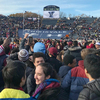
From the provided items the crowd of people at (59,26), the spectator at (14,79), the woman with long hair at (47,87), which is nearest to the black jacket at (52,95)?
the woman with long hair at (47,87)

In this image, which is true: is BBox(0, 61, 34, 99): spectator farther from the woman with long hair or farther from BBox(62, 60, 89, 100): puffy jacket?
BBox(62, 60, 89, 100): puffy jacket

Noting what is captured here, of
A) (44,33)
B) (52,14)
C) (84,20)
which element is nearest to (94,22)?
(84,20)

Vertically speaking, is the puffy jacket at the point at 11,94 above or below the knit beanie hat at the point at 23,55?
below

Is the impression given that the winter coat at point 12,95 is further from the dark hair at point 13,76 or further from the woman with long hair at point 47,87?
the woman with long hair at point 47,87

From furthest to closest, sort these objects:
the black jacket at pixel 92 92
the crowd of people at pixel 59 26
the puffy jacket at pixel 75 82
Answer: the crowd of people at pixel 59 26 → the puffy jacket at pixel 75 82 → the black jacket at pixel 92 92

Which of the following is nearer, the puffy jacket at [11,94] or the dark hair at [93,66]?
the puffy jacket at [11,94]

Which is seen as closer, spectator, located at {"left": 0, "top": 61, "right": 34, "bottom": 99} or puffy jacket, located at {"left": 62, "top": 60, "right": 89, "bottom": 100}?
spectator, located at {"left": 0, "top": 61, "right": 34, "bottom": 99}

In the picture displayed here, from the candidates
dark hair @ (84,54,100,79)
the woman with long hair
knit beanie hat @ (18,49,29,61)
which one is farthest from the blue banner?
dark hair @ (84,54,100,79)

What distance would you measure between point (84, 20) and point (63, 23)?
7797mm

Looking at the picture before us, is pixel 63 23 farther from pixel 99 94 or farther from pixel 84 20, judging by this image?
pixel 99 94

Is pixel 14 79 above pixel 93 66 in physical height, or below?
below

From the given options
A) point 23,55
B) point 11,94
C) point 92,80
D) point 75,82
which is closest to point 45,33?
point 23,55

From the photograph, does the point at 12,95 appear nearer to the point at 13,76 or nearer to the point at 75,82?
the point at 13,76

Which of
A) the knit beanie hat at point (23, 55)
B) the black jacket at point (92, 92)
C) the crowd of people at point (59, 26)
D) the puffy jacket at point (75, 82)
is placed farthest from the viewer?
the crowd of people at point (59, 26)
